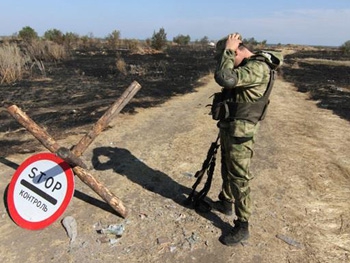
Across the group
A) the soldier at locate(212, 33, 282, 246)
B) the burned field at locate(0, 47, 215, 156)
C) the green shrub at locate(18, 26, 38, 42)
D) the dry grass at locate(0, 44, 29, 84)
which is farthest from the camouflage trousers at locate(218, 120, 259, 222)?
the green shrub at locate(18, 26, 38, 42)

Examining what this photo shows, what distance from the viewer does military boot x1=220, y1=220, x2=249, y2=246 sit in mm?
3656

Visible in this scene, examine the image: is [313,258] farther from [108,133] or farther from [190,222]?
[108,133]

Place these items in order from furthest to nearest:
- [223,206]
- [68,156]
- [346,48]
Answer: [346,48], [223,206], [68,156]

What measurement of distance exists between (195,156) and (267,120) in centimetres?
→ 308

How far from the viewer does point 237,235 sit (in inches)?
144

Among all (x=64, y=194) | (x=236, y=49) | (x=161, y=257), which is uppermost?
(x=236, y=49)

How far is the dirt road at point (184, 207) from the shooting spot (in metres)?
3.57

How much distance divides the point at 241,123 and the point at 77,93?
845cm

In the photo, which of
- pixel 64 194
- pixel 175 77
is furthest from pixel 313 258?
pixel 175 77

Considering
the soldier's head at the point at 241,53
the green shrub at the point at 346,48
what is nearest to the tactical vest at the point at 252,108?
the soldier's head at the point at 241,53

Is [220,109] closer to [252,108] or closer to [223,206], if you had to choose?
[252,108]

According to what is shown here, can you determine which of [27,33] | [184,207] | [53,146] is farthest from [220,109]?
[27,33]

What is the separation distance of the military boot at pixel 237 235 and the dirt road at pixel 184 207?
0.08 metres

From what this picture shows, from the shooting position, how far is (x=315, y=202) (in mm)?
4648
